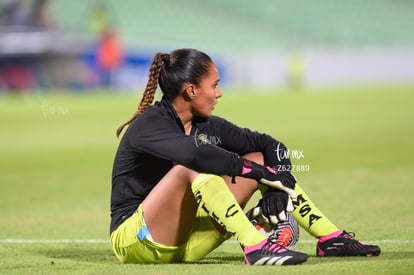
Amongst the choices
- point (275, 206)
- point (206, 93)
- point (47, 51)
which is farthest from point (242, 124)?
point (47, 51)

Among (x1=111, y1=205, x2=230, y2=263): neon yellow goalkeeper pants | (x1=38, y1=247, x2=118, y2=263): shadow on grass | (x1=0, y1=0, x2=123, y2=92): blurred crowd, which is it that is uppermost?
(x1=111, y1=205, x2=230, y2=263): neon yellow goalkeeper pants

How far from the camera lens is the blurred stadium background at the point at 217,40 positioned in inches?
1339

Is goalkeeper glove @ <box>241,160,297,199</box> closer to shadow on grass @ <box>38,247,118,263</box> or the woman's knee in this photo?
the woman's knee

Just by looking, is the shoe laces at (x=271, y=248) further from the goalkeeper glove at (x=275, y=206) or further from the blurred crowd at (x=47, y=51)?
the blurred crowd at (x=47, y=51)

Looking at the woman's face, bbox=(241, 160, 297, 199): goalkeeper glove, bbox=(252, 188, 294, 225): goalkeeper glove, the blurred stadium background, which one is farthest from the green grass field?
the blurred stadium background

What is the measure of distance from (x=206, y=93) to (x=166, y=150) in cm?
48

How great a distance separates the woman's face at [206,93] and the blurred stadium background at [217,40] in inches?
1095

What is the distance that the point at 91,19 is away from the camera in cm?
3531

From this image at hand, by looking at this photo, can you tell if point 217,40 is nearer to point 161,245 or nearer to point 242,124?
point 242,124

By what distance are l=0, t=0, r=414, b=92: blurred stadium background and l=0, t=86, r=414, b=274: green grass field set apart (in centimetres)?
587

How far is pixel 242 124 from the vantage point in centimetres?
1950

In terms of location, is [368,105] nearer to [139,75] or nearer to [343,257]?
[139,75]

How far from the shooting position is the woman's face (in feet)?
18.6

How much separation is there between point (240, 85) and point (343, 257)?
29950 millimetres
